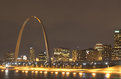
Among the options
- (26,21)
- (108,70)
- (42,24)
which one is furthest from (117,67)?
(26,21)

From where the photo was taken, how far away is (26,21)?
111 m

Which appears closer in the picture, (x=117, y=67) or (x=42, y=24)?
(x=117, y=67)

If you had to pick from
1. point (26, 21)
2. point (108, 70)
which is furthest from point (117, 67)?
point (26, 21)

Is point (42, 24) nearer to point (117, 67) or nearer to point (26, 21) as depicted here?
point (26, 21)

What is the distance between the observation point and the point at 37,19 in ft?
339

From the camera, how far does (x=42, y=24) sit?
101 metres

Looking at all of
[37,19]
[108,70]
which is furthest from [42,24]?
[108,70]

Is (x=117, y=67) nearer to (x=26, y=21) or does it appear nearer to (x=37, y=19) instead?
(x=37, y=19)

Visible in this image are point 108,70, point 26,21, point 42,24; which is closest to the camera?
point 108,70

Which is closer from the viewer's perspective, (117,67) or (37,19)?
(117,67)

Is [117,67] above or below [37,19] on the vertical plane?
below

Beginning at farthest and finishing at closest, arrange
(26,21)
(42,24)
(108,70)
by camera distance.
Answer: (26,21) < (42,24) < (108,70)

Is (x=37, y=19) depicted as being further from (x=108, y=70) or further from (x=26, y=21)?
(x=108, y=70)

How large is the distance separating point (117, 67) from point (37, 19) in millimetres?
41610
